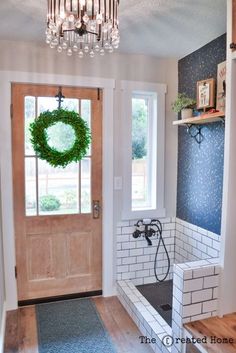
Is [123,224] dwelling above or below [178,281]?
above

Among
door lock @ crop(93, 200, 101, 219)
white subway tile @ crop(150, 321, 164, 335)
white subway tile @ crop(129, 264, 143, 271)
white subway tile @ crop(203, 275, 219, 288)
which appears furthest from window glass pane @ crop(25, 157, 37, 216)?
white subway tile @ crop(203, 275, 219, 288)

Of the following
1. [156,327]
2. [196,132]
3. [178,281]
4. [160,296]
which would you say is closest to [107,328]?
[156,327]

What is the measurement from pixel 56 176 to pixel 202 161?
4.52ft

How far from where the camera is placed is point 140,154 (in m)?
2.97

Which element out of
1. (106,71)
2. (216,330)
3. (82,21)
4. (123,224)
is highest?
(106,71)

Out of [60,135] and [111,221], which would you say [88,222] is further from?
[60,135]

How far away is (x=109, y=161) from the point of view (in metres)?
2.80

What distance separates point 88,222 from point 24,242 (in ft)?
2.07

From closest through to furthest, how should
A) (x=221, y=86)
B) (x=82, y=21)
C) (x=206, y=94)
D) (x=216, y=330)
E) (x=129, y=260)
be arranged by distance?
(x=82, y=21) < (x=216, y=330) < (x=221, y=86) < (x=206, y=94) < (x=129, y=260)

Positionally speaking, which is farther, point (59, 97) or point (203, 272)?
point (59, 97)

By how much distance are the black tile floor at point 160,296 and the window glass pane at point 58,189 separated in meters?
1.06

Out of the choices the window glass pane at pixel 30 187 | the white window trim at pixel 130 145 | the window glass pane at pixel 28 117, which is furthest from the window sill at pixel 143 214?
the window glass pane at pixel 28 117

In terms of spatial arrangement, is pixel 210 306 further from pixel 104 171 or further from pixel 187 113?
pixel 187 113

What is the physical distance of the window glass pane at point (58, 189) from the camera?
2709 mm
